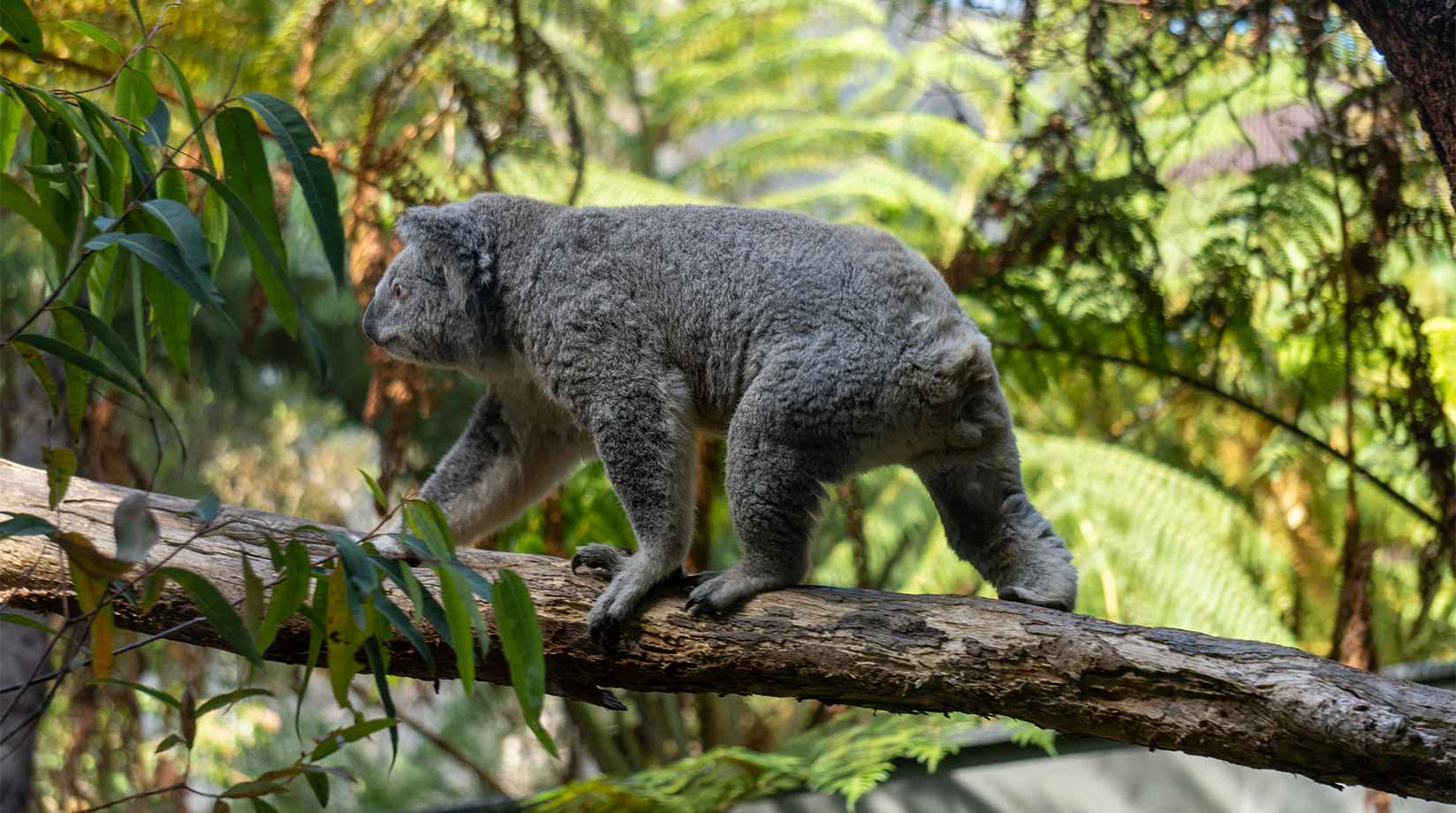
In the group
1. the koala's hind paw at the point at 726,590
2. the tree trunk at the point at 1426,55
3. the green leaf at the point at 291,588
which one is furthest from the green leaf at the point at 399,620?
the tree trunk at the point at 1426,55

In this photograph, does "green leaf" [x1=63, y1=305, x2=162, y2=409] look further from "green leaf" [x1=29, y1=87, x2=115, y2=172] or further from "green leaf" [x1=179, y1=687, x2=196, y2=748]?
"green leaf" [x1=179, y1=687, x2=196, y2=748]

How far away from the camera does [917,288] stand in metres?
2.99

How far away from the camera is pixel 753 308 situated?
3027mm

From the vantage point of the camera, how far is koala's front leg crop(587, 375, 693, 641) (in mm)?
2893

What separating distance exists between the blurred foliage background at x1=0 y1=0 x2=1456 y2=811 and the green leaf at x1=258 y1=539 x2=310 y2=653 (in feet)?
2.28

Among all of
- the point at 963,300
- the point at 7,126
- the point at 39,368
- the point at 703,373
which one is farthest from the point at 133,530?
the point at 963,300

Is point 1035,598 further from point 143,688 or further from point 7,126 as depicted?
point 7,126

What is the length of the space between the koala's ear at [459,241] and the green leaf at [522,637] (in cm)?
142

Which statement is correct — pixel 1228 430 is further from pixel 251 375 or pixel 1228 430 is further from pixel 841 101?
pixel 251 375

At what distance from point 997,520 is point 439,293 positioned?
1.68 metres

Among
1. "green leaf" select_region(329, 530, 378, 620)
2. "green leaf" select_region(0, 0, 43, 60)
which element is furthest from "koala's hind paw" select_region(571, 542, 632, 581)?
"green leaf" select_region(0, 0, 43, 60)

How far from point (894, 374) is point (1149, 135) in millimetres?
5641

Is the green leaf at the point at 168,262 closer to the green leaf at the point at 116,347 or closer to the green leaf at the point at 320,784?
the green leaf at the point at 116,347

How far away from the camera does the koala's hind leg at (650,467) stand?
2889mm
